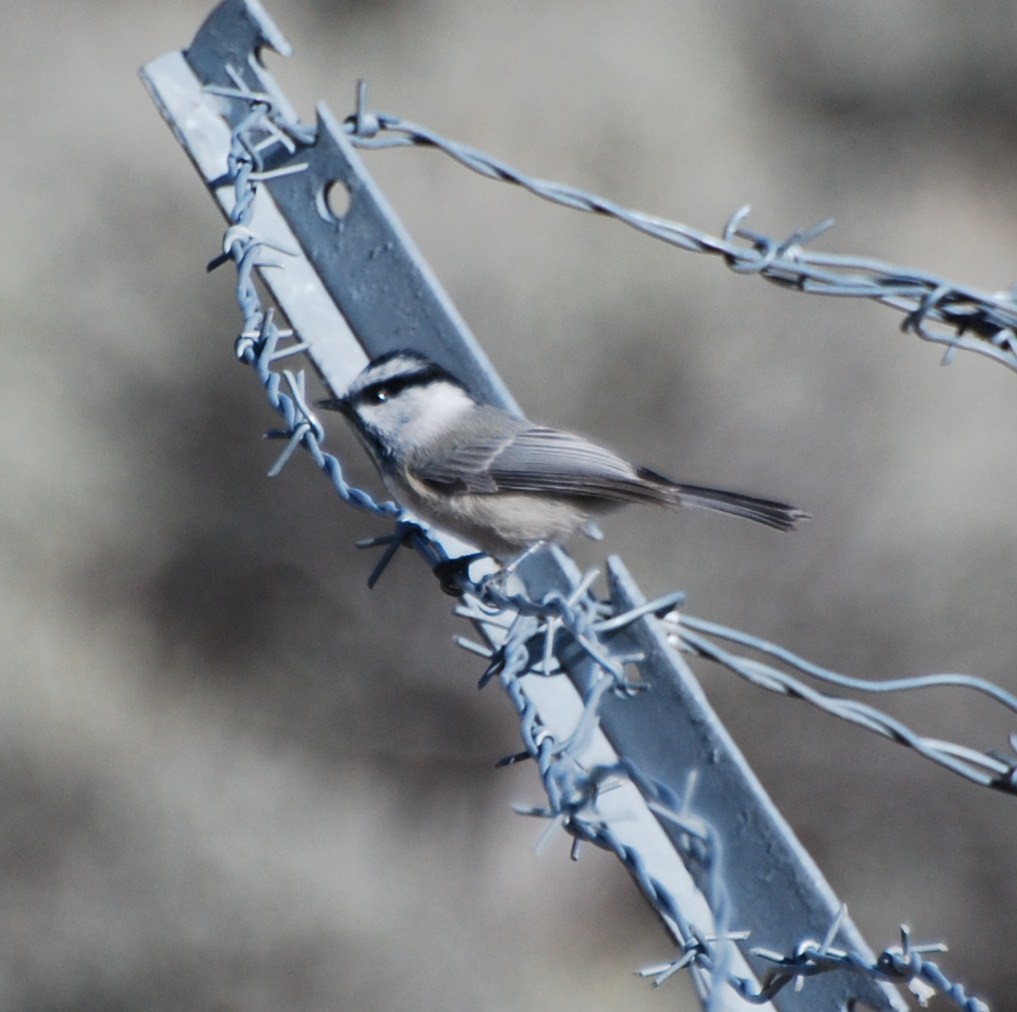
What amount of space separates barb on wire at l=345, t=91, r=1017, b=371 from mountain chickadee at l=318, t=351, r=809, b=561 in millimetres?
450

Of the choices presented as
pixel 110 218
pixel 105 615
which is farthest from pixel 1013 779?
pixel 110 218

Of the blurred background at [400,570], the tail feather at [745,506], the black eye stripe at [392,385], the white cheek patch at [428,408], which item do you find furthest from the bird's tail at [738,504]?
the blurred background at [400,570]

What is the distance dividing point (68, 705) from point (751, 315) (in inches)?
114

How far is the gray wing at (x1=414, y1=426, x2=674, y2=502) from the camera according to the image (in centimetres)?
225

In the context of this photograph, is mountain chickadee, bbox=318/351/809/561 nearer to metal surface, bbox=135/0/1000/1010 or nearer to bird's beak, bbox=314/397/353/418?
bird's beak, bbox=314/397/353/418

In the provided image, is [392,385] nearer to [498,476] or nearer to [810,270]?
[498,476]

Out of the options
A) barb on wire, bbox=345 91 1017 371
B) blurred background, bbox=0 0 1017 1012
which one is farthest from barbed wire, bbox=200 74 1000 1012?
blurred background, bbox=0 0 1017 1012

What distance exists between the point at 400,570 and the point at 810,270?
281cm

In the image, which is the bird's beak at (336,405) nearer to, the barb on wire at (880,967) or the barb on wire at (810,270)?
the barb on wire at (810,270)

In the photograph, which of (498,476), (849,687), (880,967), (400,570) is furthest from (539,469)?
(400,570)

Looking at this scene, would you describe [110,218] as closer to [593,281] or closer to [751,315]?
[593,281]

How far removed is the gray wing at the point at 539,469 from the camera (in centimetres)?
225

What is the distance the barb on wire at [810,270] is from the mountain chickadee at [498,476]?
45 centimetres

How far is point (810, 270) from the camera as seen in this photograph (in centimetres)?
179
